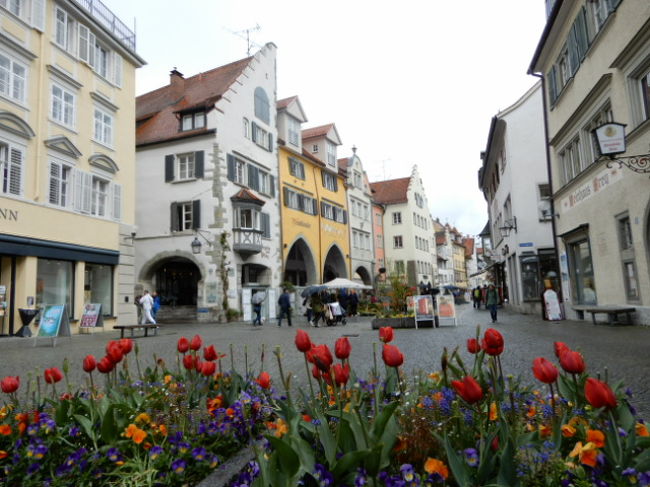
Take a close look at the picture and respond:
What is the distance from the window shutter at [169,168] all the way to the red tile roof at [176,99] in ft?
A: 3.67

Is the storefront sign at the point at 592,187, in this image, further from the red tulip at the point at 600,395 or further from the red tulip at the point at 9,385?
the red tulip at the point at 9,385

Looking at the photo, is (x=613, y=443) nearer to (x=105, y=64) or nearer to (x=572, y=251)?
(x=572, y=251)

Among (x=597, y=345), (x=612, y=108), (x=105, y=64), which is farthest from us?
(x=105, y=64)

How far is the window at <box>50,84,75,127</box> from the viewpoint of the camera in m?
17.6

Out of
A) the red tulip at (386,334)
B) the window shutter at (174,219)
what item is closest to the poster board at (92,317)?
the window shutter at (174,219)

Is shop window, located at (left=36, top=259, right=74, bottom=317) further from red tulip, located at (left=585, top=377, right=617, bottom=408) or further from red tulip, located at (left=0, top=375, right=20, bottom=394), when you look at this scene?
red tulip, located at (left=585, top=377, right=617, bottom=408)

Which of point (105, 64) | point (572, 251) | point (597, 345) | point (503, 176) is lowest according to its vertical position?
point (597, 345)

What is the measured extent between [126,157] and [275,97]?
45.9ft

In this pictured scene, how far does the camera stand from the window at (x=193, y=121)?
27.4m

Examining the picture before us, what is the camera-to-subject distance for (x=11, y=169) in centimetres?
1567

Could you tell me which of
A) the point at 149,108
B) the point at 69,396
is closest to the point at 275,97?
the point at 149,108

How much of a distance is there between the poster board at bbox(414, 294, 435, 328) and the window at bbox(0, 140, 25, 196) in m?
13.0

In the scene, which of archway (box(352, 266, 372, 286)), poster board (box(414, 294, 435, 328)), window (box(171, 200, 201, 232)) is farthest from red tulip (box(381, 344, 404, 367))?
archway (box(352, 266, 372, 286))

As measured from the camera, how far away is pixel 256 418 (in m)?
3.26
